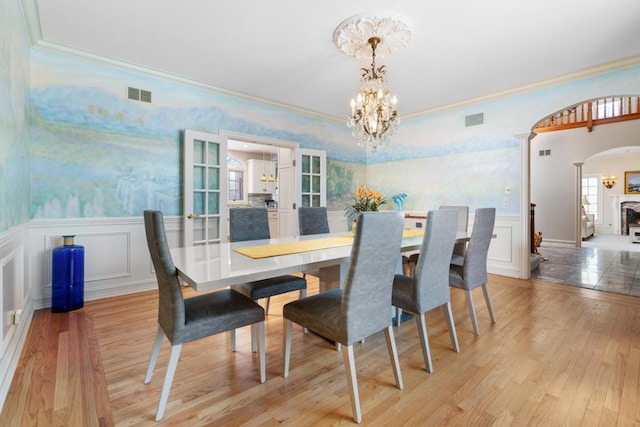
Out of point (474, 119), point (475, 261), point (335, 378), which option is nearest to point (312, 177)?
point (474, 119)

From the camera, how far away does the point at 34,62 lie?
115 inches

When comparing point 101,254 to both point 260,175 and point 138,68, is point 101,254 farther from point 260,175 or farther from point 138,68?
point 260,175

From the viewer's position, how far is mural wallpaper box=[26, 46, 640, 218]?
119 inches

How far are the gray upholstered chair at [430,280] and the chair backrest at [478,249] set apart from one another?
39 cm

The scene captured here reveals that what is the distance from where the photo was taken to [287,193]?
519 cm

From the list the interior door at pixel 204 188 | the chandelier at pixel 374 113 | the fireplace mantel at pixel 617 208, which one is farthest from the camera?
the fireplace mantel at pixel 617 208

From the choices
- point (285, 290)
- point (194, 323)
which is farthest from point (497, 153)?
point (194, 323)

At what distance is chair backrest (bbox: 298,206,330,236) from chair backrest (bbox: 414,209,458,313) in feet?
5.01

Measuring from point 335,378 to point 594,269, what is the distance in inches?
202

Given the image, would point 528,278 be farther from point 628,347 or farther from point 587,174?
point 587,174

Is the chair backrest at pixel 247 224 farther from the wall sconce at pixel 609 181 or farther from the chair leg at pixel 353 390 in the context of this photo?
the wall sconce at pixel 609 181

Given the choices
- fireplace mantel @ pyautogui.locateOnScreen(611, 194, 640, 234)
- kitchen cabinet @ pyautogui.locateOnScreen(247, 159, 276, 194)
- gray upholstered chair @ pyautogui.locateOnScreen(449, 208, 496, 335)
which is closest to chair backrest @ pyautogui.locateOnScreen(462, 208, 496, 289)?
gray upholstered chair @ pyautogui.locateOnScreen(449, 208, 496, 335)

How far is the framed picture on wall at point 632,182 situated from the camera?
947 cm

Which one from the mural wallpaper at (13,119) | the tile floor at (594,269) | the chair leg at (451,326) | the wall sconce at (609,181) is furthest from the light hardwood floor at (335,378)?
the wall sconce at (609,181)
